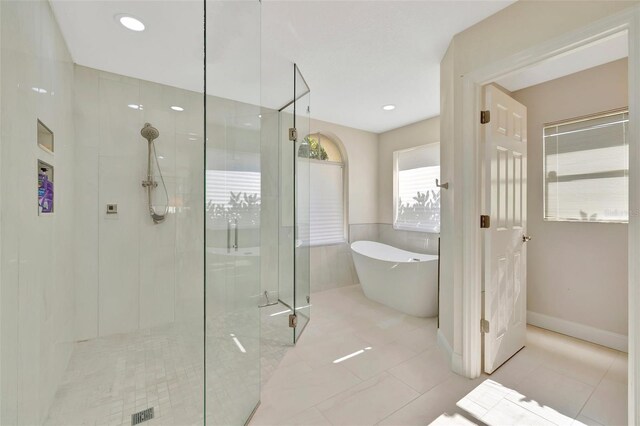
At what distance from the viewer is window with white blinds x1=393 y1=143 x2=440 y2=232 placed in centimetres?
372

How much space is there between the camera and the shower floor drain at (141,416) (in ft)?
4.92

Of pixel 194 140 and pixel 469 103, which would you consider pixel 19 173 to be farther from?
pixel 469 103

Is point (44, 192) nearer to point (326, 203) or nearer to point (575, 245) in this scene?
point (326, 203)

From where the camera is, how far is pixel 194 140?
9.18ft

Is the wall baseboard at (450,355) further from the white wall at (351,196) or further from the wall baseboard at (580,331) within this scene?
the white wall at (351,196)

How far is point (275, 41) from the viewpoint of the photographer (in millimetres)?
2033

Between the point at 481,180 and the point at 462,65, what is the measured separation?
83 cm

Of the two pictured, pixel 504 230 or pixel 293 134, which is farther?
pixel 293 134

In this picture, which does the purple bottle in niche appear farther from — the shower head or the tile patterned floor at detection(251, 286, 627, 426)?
the tile patterned floor at detection(251, 286, 627, 426)

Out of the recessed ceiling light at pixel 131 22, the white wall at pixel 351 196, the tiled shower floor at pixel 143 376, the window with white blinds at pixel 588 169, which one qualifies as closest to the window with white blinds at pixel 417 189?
the white wall at pixel 351 196

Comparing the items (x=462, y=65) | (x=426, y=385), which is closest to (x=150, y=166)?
(x=462, y=65)

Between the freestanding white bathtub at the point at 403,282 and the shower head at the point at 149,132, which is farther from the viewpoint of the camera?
the freestanding white bathtub at the point at 403,282

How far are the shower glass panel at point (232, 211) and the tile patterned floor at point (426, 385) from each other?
235 mm

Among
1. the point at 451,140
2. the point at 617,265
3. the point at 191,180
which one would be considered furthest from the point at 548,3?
the point at 191,180
